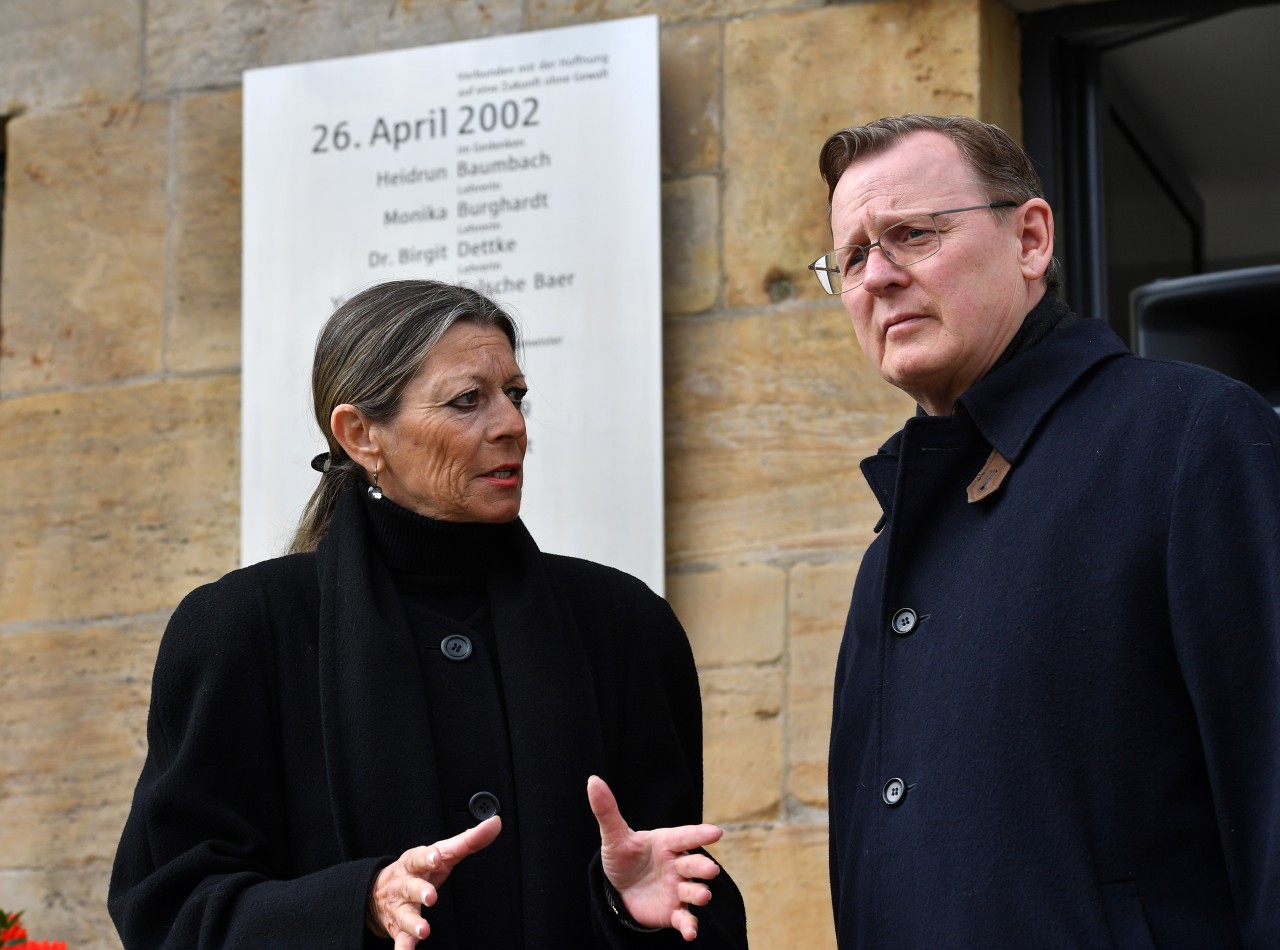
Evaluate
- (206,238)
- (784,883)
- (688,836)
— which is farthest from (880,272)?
(206,238)

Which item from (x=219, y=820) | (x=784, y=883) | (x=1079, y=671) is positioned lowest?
(x=784, y=883)

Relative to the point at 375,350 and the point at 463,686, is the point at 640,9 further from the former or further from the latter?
the point at 463,686

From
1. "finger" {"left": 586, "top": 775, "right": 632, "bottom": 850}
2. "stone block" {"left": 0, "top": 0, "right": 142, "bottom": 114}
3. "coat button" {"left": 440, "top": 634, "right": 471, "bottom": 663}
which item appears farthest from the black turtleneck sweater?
"stone block" {"left": 0, "top": 0, "right": 142, "bottom": 114}

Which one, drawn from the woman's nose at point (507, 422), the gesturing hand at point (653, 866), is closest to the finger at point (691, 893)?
the gesturing hand at point (653, 866)

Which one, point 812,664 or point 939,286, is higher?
point 939,286

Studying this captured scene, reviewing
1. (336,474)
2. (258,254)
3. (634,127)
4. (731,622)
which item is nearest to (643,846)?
(336,474)

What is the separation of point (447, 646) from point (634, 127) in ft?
6.67

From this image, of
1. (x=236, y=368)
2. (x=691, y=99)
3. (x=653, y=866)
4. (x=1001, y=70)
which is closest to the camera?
(x=653, y=866)

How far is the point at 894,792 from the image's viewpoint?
7.96 ft

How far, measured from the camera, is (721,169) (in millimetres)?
4578

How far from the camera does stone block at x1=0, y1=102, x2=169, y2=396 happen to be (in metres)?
5.05

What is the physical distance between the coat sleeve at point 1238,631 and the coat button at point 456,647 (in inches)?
44.3

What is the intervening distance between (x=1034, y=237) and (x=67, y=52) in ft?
11.3

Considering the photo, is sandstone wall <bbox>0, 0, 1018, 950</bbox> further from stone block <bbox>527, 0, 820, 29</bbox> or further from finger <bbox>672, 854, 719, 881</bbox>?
finger <bbox>672, 854, 719, 881</bbox>
